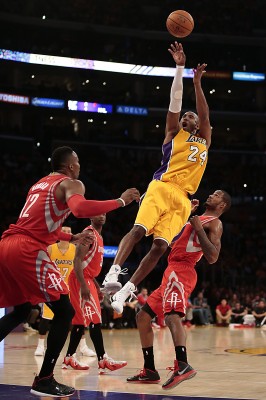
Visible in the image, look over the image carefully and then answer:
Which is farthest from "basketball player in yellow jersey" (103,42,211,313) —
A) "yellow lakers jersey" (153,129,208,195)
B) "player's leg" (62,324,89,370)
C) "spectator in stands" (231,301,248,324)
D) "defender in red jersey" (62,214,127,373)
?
"spectator in stands" (231,301,248,324)

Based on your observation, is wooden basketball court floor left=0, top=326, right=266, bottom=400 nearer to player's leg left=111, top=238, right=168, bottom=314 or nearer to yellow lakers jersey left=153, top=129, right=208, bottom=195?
player's leg left=111, top=238, right=168, bottom=314

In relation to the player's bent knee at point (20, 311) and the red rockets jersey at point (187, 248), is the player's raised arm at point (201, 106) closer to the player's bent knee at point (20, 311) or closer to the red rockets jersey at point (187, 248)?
the red rockets jersey at point (187, 248)

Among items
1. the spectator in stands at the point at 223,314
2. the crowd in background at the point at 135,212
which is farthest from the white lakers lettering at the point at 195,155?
the crowd in background at the point at 135,212

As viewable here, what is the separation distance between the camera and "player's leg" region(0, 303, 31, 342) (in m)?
6.14

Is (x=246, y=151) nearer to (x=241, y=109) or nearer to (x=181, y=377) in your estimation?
(x=241, y=109)

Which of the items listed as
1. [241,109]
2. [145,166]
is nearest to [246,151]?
[241,109]

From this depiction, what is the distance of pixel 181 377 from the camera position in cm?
650

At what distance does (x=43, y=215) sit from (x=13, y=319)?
1.03 metres

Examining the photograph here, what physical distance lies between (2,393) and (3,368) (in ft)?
7.77

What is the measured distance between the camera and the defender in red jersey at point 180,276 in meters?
7.11

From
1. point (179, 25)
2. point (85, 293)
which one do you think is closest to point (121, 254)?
point (85, 293)

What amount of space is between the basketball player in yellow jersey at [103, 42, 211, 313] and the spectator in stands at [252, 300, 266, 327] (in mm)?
15430

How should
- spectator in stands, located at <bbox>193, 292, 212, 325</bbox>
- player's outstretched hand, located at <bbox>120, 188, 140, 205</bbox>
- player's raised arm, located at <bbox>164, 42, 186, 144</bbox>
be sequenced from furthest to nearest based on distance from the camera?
spectator in stands, located at <bbox>193, 292, 212, 325</bbox> < player's raised arm, located at <bbox>164, 42, 186, 144</bbox> < player's outstretched hand, located at <bbox>120, 188, 140, 205</bbox>

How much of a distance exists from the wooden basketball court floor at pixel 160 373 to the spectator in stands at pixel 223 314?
861 cm
